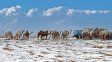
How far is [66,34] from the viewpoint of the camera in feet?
222

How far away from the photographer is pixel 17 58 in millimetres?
27250

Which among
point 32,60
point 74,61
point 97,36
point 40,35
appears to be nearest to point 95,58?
point 74,61

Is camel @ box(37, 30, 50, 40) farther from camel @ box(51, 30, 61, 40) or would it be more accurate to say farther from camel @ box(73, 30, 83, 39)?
camel @ box(73, 30, 83, 39)

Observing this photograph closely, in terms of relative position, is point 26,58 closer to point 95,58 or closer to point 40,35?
point 95,58

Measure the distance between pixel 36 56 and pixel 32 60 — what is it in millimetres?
2304

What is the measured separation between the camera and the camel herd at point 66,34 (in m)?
62.7

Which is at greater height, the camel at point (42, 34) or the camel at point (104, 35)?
the camel at point (42, 34)

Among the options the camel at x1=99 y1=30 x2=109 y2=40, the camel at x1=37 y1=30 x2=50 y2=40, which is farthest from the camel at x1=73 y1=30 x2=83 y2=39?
the camel at x1=37 y1=30 x2=50 y2=40

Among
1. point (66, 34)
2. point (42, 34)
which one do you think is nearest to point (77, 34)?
point (66, 34)

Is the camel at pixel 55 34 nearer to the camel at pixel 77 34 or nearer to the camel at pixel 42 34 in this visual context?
the camel at pixel 42 34

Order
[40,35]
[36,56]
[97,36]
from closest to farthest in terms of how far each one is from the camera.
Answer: [36,56] < [40,35] < [97,36]

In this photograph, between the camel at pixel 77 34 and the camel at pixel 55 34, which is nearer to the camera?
the camel at pixel 55 34

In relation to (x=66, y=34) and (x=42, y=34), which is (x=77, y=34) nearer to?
(x=66, y=34)

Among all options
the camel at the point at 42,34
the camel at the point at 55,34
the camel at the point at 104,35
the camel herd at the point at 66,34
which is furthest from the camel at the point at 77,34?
the camel at the point at 42,34
